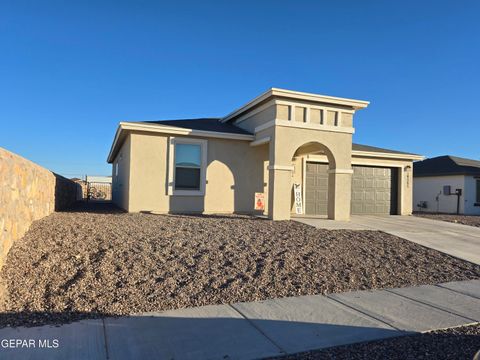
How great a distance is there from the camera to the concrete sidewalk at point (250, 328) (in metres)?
3.69

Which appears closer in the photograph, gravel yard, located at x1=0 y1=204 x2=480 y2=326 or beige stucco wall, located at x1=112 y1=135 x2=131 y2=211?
gravel yard, located at x1=0 y1=204 x2=480 y2=326

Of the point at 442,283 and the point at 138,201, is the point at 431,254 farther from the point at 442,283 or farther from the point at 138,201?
the point at 138,201

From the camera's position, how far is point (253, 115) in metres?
14.6

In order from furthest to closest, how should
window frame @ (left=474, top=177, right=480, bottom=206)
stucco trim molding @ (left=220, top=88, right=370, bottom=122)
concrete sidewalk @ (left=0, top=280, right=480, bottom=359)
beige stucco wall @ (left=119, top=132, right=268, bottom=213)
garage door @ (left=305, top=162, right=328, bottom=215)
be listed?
window frame @ (left=474, top=177, right=480, bottom=206) < garage door @ (left=305, top=162, right=328, bottom=215) < beige stucco wall @ (left=119, top=132, right=268, bottom=213) < stucco trim molding @ (left=220, top=88, right=370, bottom=122) < concrete sidewalk @ (left=0, top=280, right=480, bottom=359)

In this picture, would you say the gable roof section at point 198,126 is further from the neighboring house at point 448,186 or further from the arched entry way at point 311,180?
the neighboring house at point 448,186

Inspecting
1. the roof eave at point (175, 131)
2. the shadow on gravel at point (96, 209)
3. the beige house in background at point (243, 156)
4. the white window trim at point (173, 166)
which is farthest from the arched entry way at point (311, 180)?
the shadow on gravel at point (96, 209)

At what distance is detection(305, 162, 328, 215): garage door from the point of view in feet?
54.4

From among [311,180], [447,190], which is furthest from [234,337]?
[447,190]

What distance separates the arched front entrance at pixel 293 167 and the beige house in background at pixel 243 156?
33mm

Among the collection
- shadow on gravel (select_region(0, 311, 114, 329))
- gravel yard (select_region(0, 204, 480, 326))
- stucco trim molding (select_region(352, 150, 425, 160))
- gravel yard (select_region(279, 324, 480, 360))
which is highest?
stucco trim molding (select_region(352, 150, 425, 160))

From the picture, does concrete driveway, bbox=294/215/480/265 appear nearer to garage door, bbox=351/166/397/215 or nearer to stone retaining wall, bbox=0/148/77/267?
garage door, bbox=351/166/397/215

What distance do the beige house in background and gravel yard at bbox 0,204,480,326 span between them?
360 centimetres

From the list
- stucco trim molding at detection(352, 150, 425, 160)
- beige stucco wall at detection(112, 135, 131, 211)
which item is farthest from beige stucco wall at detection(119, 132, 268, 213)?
stucco trim molding at detection(352, 150, 425, 160)

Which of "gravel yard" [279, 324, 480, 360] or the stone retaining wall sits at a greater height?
the stone retaining wall
